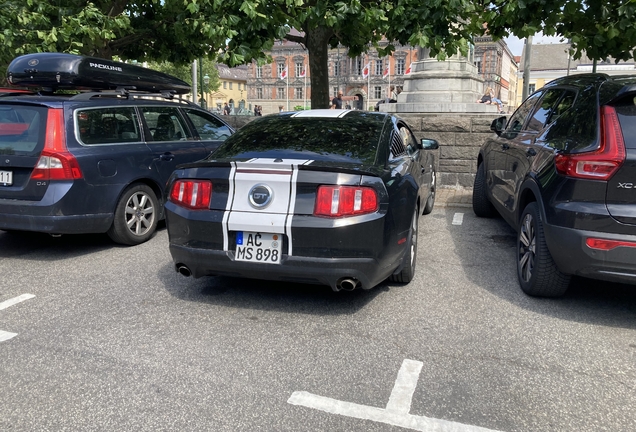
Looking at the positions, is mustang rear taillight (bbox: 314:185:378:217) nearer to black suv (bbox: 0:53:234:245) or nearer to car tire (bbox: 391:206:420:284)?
car tire (bbox: 391:206:420:284)

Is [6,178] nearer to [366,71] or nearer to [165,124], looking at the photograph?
[165,124]

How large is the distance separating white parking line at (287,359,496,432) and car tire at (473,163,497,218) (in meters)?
4.81

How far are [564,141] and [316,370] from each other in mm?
2616

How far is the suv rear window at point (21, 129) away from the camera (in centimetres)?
533

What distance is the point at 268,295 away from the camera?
14.8 ft

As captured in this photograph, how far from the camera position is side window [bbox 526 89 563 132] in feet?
17.0

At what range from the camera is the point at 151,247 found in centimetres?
604

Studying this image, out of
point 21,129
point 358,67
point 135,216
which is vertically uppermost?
point 358,67

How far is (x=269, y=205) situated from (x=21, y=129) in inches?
122

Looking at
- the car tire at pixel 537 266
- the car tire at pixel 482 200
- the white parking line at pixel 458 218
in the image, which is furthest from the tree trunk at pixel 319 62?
the car tire at pixel 537 266

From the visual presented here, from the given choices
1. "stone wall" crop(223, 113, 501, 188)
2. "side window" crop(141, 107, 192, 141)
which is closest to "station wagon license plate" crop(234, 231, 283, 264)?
"side window" crop(141, 107, 192, 141)

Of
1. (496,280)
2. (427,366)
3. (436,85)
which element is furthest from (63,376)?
(436,85)

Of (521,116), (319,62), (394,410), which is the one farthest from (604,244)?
(319,62)

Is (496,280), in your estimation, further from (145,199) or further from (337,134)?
(145,199)
